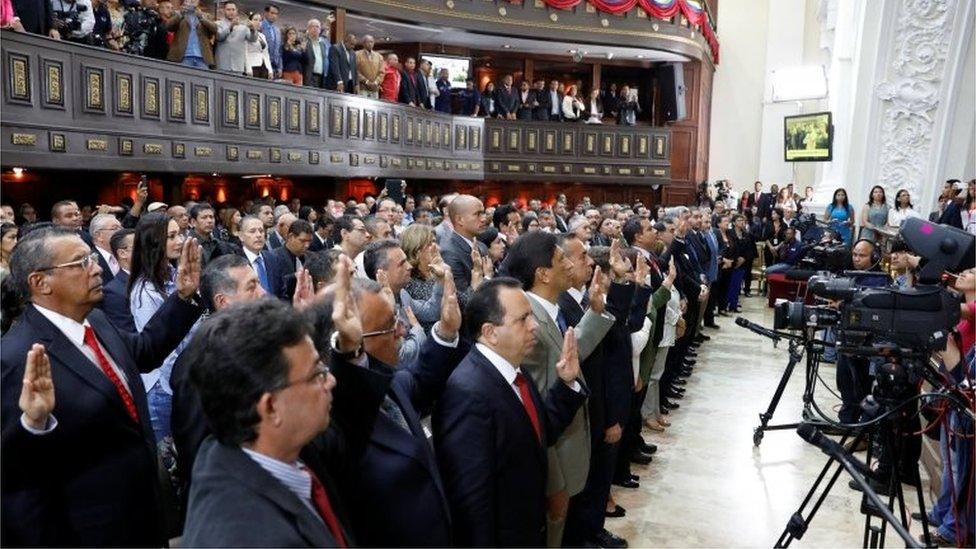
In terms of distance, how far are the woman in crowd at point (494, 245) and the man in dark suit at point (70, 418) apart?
3448mm

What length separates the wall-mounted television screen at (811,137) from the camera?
41.5 ft

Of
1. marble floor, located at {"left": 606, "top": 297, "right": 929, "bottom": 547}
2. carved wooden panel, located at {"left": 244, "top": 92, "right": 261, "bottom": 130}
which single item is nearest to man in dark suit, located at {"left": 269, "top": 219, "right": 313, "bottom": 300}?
marble floor, located at {"left": 606, "top": 297, "right": 929, "bottom": 547}

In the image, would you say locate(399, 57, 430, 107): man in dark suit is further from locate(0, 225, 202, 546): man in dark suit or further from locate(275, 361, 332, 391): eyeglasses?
locate(275, 361, 332, 391): eyeglasses

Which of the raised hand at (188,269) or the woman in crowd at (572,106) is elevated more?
the woman in crowd at (572,106)

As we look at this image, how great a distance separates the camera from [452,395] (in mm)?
2398

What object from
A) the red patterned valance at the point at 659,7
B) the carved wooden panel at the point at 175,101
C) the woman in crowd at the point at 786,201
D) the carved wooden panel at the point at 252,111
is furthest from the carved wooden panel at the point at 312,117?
the woman in crowd at the point at 786,201

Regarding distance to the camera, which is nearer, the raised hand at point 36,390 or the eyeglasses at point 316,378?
the eyeglasses at point 316,378

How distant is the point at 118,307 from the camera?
356cm

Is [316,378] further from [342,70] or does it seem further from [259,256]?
[342,70]

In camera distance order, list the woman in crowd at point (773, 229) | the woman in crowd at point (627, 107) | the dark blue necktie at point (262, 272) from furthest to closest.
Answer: the woman in crowd at point (627, 107), the woman in crowd at point (773, 229), the dark blue necktie at point (262, 272)

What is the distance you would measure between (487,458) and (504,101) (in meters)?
14.9

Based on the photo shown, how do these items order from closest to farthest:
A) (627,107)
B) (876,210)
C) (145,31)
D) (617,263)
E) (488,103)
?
1. (617,263)
2. (145,31)
3. (876,210)
4. (488,103)
5. (627,107)

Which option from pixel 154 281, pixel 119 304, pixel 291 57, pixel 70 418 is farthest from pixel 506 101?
pixel 70 418

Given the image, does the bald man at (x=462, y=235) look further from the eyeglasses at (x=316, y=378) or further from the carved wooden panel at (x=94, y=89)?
the carved wooden panel at (x=94, y=89)
